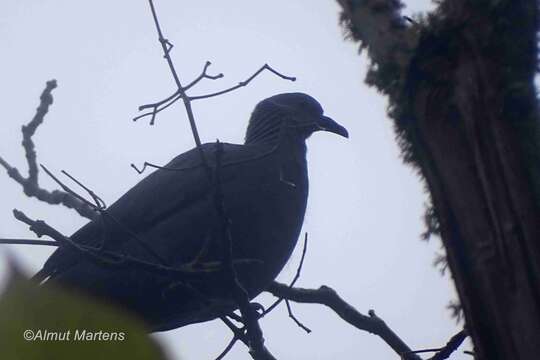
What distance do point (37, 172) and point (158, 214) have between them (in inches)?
48.8

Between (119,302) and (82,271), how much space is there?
1.43ft

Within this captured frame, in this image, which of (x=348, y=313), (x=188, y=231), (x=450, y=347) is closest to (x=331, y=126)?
(x=188, y=231)

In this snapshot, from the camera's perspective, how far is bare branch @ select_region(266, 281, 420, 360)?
177 inches

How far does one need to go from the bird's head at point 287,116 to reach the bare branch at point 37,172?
2170 mm

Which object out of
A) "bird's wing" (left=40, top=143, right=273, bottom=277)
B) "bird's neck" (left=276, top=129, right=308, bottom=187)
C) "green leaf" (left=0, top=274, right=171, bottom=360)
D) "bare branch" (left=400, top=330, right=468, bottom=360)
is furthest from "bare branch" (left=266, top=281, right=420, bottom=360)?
"green leaf" (left=0, top=274, right=171, bottom=360)

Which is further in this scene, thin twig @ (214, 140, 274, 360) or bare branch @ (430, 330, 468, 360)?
thin twig @ (214, 140, 274, 360)

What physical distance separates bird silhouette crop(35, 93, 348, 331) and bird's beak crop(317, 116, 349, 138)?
712mm

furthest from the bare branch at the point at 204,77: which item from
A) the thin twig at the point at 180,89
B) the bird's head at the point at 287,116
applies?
the bird's head at the point at 287,116

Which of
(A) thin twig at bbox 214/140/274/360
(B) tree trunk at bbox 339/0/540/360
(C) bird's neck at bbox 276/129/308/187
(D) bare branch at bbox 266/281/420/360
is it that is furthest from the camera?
(C) bird's neck at bbox 276/129/308/187

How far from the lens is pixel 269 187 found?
628 centimetres

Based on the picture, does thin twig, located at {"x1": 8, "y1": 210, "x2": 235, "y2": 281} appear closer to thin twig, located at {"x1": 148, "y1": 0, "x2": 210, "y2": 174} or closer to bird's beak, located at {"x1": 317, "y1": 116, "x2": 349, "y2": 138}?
thin twig, located at {"x1": 148, "y1": 0, "x2": 210, "y2": 174}

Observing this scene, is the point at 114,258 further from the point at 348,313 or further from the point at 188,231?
the point at 188,231

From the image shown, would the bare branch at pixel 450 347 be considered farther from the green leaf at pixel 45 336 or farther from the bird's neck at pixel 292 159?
the bird's neck at pixel 292 159

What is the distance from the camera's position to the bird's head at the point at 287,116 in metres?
7.49
